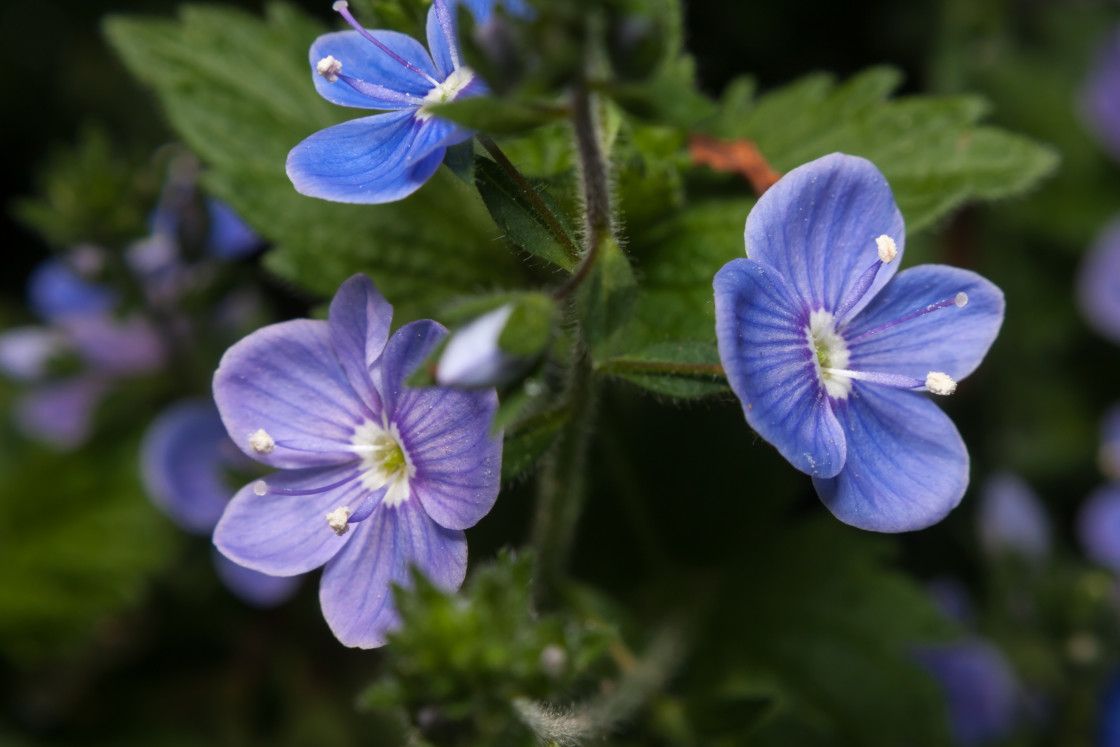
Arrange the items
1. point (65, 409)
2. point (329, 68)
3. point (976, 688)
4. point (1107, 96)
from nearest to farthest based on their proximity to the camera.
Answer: point (329, 68) → point (976, 688) → point (65, 409) → point (1107, 96)

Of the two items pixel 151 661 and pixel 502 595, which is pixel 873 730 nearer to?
pixel 502 595

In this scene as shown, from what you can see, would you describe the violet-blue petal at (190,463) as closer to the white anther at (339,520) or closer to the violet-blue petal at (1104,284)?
the white anther at (339,520)

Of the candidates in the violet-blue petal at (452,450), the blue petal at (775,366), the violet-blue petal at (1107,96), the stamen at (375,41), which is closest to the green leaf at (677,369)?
the blue petal at (775,366)

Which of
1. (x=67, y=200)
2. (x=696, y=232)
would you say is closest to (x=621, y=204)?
(x=696, y=232)

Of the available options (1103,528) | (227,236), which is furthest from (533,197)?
(1103,528)

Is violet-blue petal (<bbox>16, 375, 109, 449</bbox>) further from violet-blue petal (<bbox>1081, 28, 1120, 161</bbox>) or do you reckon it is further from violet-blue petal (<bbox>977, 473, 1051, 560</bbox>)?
violet-blue petal (<bbox>1081, 28, 1120, 161</bbox>)

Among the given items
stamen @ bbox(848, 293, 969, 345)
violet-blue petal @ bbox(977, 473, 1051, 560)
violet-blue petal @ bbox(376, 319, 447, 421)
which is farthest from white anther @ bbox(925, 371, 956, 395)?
violet-blue petal @ bbox(977, 473, 1051, 560)

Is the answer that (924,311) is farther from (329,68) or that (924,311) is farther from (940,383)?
(329,68)
